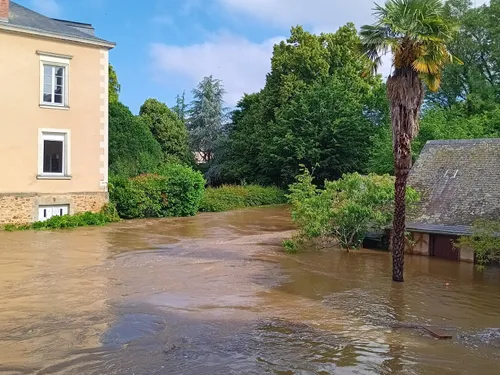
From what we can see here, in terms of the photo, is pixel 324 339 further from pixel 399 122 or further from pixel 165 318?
pixel 399 122

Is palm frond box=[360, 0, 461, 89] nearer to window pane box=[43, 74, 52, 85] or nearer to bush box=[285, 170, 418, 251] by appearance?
bush box=[285, 170, 418, 251]

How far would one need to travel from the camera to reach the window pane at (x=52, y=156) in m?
24.0

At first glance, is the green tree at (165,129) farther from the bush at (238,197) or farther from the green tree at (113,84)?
the bush at (238,197)

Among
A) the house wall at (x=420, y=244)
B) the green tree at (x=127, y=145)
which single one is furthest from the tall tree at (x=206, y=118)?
the house wall at (x=420, y=244)

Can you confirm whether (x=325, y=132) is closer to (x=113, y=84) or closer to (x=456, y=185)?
(x=113, y=84)

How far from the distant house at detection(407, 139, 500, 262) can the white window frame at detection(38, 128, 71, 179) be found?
15.2 meters

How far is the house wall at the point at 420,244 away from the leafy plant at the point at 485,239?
9.12 feet

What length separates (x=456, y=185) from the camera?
62.1 ft

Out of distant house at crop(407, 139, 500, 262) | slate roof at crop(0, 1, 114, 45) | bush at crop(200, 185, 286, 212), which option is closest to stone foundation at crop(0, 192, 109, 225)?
slate roof at crop(0, 1, 114, 45)

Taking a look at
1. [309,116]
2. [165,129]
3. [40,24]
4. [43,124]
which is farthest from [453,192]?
[165,129]

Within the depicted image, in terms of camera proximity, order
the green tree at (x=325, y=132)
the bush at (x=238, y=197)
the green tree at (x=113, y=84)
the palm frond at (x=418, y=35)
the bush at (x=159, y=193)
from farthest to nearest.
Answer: the green tree at (x=113, y=84) → the green tree at (x=325, y=132) → the bush at (x=238, y=197) → the bush at (x=159, y=193) → the palm frond at (x=418, y=35)

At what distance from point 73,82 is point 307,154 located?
20.8 meters

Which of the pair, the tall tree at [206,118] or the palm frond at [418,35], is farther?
the tall tree at [206,118]

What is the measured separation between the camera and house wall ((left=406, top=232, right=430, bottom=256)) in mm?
18453
